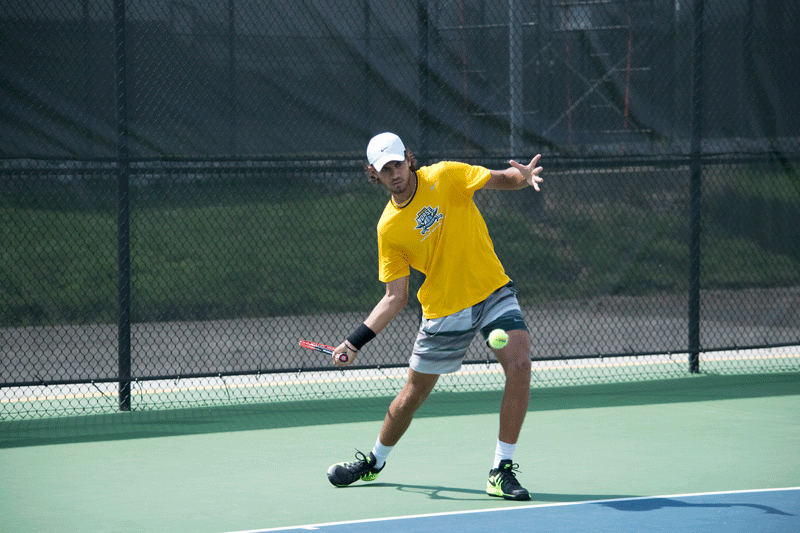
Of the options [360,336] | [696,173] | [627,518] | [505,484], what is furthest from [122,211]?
[696,173]

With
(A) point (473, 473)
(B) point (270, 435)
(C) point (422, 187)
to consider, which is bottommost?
(A) point (473, 473)

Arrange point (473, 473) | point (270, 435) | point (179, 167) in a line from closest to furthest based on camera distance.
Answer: point (473, 473) < point (270, 435) < point (179, 167)

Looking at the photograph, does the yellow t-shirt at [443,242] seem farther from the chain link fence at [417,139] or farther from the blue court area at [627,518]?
the chain link fence at [417,139]

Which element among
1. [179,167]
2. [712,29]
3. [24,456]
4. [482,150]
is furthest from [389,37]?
[24,456]

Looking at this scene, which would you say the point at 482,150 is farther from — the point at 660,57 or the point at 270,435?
the point at 270,435

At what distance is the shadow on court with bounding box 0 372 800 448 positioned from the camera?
6070 mm

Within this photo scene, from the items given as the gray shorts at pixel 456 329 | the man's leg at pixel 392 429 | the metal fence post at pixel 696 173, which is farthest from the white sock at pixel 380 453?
the metal fence post at pixel 696 173

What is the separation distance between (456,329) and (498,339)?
0.25 metres

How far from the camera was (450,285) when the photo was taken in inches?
180

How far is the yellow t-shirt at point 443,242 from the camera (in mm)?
4512

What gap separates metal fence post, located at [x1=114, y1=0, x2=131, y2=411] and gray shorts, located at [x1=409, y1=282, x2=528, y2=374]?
2692 mm

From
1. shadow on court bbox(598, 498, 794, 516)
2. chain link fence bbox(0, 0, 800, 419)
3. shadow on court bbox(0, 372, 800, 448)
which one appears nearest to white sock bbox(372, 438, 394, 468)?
shadow on court bbox(598, 498, 794, 516)

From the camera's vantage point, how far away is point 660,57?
7582 mm

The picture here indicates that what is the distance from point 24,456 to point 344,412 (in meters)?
2.04
